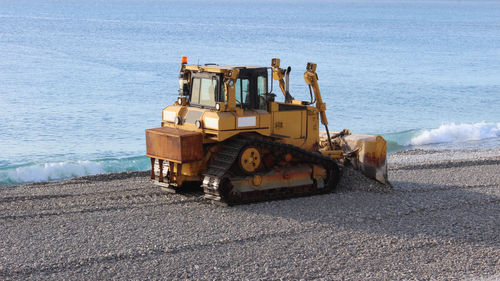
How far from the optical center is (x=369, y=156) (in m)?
15.5

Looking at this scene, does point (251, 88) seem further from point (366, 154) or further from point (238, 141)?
point (366, 154)

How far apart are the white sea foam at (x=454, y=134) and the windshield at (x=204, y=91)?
16.2m

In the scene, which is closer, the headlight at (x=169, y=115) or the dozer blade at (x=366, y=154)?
the headlight at (x=169, y=115)

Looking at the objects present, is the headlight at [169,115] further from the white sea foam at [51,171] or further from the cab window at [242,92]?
the white sea foam at [51,171]

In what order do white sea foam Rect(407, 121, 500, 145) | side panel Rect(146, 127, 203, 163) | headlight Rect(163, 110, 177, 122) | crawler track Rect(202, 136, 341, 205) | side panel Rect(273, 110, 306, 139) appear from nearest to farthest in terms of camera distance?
side panel Rect(146, 127, 203, 163) < crawler track Rect(202, 136, 341, 205) < headlight Rect(163, 110, 177, 122) < side panel Rect(273, 110, 306, 139) < white sea foam Rect(407, 121, 500, 145)

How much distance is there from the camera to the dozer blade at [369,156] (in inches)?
605

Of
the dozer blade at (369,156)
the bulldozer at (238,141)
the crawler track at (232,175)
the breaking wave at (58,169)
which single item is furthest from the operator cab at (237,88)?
the breaking wave at (58,169)

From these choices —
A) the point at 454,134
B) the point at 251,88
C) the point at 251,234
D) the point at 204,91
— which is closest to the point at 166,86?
the point at 454,134

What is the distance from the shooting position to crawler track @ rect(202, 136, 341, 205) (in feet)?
43.1

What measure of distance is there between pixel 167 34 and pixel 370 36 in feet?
85.8

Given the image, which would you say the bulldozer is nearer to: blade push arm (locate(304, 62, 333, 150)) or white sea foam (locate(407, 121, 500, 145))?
blade push arm (locate(304, 62, 333, 150))

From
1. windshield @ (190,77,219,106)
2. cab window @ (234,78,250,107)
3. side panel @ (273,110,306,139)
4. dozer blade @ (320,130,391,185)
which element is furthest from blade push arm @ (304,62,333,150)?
windshield @ (190,77,219,106)

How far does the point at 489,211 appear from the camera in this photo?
1365 cm

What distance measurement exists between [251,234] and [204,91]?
141 inches
